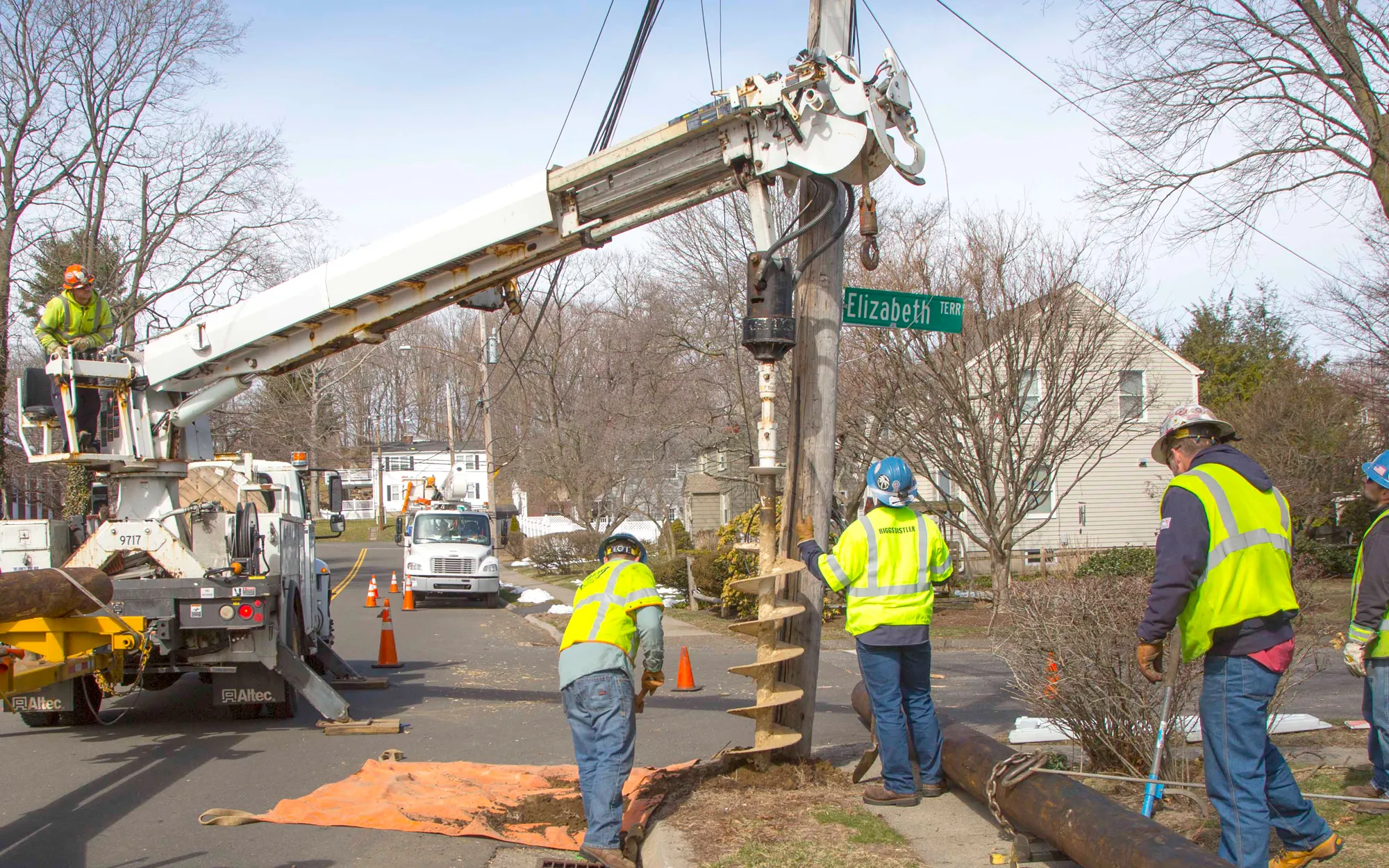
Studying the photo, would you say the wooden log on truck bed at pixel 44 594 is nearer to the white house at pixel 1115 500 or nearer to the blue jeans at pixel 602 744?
the blue jeans at pixel 602 744

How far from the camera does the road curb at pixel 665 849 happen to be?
5168mm

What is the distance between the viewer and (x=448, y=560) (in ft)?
76.5

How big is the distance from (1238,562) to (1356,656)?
2.13 m

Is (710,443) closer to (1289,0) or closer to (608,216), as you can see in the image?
(1289,0)

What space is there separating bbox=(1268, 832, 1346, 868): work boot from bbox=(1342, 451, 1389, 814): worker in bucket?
1.46 metres

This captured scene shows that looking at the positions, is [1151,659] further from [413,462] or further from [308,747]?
→ [413,462]

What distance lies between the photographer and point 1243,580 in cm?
429

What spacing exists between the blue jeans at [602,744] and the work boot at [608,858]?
2 centimetres

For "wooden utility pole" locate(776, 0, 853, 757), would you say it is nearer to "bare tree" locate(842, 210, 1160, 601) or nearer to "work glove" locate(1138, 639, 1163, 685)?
"work glove" locate(1138, 639, 1163, 685)

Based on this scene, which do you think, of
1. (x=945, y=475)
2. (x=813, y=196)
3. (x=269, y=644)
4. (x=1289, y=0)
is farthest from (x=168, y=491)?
(x=1289, y=0)

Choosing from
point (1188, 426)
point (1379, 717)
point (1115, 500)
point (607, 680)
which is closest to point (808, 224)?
point (1188, 426)

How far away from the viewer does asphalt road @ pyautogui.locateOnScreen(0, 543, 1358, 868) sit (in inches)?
234

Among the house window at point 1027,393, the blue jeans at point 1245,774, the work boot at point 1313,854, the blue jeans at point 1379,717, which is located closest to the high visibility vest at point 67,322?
the blue jeans at point 1245,774

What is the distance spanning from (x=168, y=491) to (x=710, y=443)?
2312 cm
